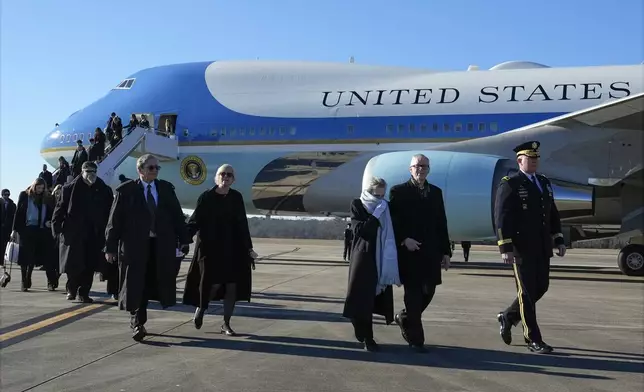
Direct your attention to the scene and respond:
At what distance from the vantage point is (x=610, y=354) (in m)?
5.25

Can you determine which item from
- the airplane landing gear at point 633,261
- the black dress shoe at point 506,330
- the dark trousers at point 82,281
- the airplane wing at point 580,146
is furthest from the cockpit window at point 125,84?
the black dress shoe at point 506,330

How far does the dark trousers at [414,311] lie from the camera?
210 inches

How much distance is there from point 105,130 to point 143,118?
3.20 feet

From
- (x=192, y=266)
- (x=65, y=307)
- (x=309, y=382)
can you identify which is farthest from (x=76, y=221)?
(x=309, y=382)

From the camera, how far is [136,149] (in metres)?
15.2

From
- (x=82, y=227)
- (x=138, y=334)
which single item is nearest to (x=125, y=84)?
(x=82, y=227)

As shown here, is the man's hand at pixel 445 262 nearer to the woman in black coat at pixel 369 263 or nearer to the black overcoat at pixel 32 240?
the woman in black coat at pixel 369 263

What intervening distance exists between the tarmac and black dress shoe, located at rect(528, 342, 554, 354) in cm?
10

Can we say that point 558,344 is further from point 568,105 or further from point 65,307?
point 568,105

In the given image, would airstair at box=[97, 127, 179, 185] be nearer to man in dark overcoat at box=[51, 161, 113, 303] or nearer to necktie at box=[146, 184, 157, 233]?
man in dark overcoat at box=[51, 161, 113, 303]

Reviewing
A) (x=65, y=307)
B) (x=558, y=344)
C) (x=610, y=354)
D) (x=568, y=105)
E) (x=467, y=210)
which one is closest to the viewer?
(x=610, y=354)

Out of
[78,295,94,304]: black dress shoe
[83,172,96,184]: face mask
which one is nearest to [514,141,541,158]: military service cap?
[83,172,96,184]: face mask

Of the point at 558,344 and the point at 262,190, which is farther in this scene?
the point at 262,190

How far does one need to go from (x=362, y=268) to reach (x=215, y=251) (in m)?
1.38
